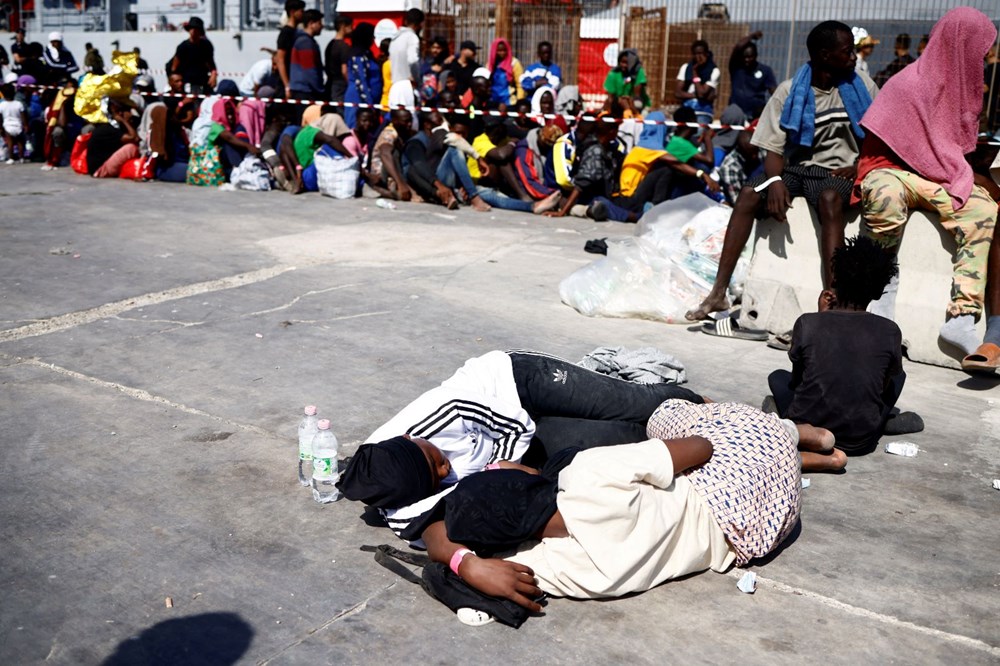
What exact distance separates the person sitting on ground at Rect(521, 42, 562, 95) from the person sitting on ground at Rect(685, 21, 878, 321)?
27.4 ft

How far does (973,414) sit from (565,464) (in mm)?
2685

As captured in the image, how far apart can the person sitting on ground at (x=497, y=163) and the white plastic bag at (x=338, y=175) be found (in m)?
1.38

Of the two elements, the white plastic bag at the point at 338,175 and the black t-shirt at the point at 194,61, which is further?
the black t-shirt at the point at 194,61

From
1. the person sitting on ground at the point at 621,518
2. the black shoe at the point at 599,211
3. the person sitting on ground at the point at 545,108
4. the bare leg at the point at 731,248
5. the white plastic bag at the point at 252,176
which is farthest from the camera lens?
the white plastic bag at the point at 252,176

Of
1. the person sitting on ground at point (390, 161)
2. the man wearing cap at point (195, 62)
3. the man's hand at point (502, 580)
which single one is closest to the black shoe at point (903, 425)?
the man's hand at point (502, 580)

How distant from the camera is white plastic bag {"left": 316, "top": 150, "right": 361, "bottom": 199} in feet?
38.2

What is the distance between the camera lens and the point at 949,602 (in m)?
3.20

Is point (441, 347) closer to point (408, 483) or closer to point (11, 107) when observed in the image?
point (408, 483)

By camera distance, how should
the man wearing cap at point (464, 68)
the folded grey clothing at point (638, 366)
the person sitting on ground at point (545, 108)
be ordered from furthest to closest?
the man wearing cap at point (464, 68)
the person sitting on ground at point (545, 108)
the folded grey clothing at point (638, 366)

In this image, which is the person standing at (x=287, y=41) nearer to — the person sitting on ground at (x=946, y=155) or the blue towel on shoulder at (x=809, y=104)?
the blue towel on shoulder at (x=809, y=104)

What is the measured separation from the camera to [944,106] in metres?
5.77

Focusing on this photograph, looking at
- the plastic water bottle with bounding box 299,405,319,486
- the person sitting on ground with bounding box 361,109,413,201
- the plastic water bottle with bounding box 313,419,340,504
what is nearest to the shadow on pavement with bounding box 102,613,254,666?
the plastic water bottle with bounding box 313,419,340,504

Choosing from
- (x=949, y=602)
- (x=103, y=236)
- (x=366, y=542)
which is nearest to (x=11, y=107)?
(x=103, y=236)

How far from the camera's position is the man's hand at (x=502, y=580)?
2979mm
